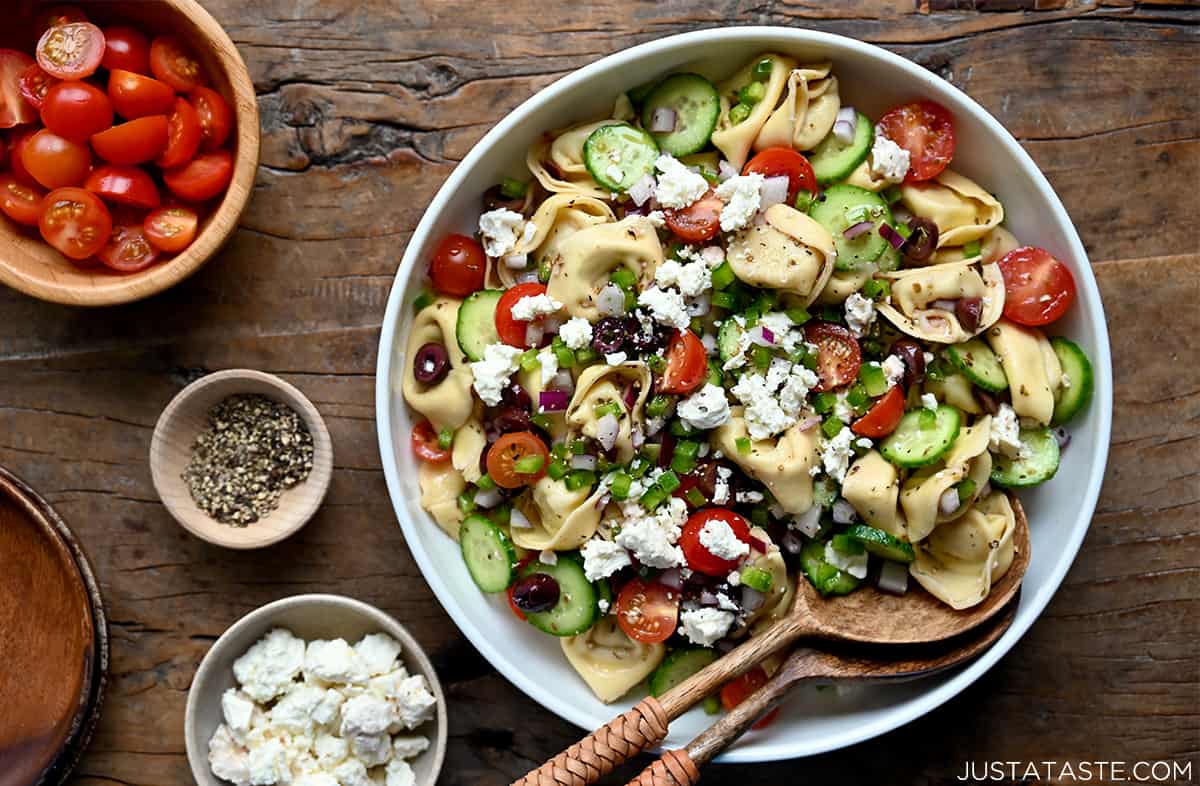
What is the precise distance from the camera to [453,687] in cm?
432

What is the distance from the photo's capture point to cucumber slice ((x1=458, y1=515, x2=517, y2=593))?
383 cm

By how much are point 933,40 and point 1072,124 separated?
0.69m

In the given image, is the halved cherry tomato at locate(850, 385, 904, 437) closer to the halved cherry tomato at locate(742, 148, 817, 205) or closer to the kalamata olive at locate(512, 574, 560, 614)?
the halved cherry tomato at locate(742, 148, 817, 205)

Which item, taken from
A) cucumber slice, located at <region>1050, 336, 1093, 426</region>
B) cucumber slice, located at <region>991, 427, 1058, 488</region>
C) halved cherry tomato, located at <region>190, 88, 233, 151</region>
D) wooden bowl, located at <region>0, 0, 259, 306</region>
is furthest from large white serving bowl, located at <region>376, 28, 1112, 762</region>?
halved cherry tomato, located at <region>190, 88, 233, 151</region>

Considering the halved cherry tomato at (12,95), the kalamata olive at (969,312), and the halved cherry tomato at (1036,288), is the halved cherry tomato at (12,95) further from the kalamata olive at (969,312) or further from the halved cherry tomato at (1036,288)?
the halved cherry tomato at (1036,288)

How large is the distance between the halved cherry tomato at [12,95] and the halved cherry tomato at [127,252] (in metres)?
0.54

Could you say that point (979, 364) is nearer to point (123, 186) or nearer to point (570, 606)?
point (570, 606)

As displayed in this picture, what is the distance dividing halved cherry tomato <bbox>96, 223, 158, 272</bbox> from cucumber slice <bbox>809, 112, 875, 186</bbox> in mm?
2621

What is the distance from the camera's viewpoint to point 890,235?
3.69 metres

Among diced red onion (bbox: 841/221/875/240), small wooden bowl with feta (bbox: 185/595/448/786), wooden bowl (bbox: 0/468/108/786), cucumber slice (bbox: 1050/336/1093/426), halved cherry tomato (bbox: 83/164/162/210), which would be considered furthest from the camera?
wooden bowl (bbox: 0/468/108/786)

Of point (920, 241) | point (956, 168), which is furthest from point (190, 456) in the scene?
point (956, 168)

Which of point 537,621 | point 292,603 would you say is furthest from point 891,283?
point 292,603

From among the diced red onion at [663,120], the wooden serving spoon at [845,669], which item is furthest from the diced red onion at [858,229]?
the wooden serving spoon at [845,669]

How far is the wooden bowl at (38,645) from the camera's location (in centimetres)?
416
